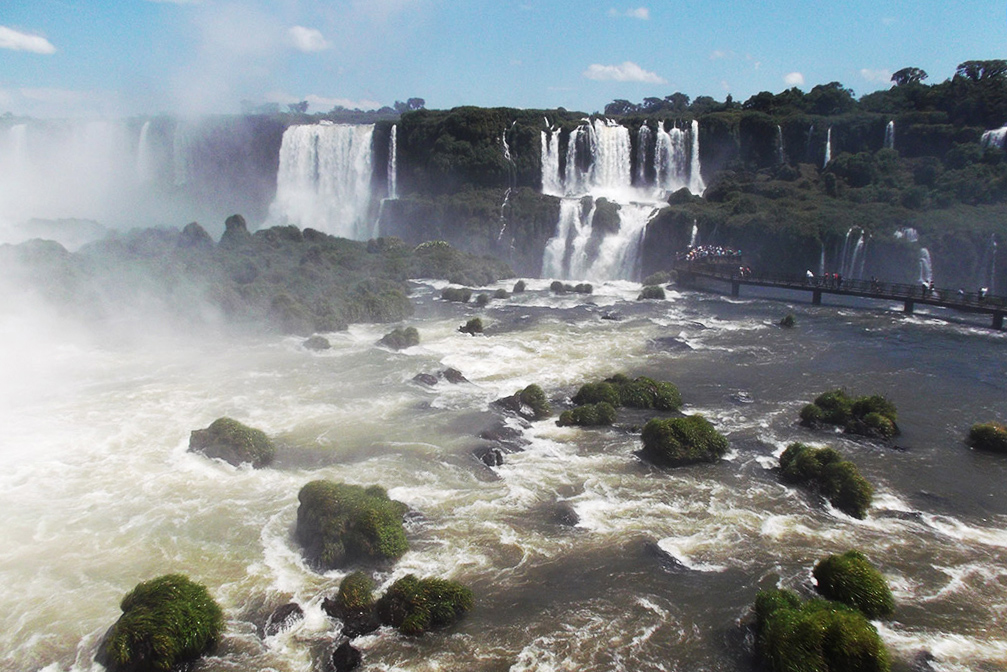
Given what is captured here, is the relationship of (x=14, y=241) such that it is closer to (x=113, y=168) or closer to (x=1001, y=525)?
(x=113, y=168)

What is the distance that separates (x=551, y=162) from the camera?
6569cm

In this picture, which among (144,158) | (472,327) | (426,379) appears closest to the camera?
(426,379)

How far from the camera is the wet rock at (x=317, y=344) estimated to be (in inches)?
1204

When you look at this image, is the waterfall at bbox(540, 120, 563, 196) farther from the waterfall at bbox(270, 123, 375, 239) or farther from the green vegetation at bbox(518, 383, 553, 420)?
the green vegetation at bbox(518, 383, 553, 420)

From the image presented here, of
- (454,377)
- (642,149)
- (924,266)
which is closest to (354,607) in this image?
(454,377)

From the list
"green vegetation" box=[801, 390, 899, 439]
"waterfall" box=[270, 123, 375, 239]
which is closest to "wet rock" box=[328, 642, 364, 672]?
"green vegetation" box=[801, 390, 899, 439]

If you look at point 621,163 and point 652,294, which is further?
point 621,163

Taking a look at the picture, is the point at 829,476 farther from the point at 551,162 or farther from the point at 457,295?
the point at 551,162

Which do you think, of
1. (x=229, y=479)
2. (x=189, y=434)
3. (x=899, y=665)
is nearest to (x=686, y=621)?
(x=899, y=665)

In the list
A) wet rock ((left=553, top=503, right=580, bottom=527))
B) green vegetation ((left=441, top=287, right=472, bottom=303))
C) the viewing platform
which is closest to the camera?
wet rock ((left=553, top=503, right=580, bottom=527))

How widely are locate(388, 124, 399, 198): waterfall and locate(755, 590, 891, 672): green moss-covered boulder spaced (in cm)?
6493

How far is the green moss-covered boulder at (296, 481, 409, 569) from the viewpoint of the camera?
13547mm

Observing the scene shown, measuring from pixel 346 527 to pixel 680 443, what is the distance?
9078 mm

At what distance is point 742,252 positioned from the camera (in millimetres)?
52562
